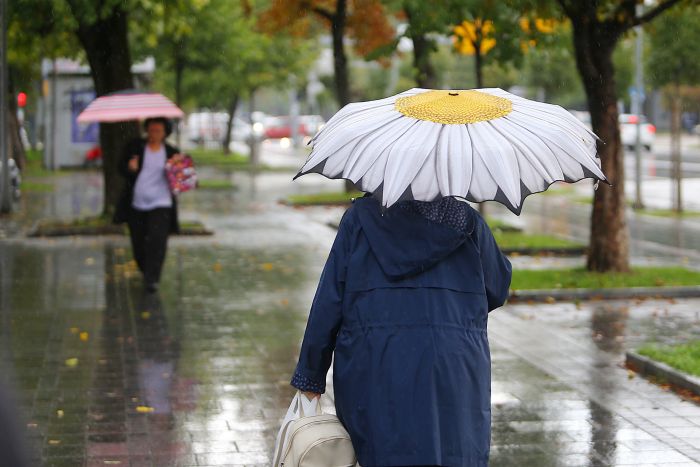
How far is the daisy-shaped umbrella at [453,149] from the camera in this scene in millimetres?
3438

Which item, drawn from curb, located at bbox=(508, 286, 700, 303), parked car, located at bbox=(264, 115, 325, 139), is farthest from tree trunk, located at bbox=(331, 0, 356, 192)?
parked car, located at bbox=(264, 115, 325, 139)

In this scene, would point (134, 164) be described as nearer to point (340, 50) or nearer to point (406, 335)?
point (406, 335)

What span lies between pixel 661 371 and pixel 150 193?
5340 millimetres

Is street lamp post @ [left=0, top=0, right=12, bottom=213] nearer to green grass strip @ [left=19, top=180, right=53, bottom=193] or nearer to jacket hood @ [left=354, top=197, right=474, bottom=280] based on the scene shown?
green grass strip @ [left=19, top=180, right=53, bottom=193]

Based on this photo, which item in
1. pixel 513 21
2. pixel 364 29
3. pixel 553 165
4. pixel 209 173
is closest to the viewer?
pixel 553 165

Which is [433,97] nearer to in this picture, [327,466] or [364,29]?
[327,466]

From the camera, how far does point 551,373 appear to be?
7762mm

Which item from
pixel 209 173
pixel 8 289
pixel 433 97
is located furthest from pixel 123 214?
pixel 209 173

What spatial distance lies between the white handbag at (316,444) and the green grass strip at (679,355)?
4.32 metres

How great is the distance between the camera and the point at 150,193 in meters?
11.0

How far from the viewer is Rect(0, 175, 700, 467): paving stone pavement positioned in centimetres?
600

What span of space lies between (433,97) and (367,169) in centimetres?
46

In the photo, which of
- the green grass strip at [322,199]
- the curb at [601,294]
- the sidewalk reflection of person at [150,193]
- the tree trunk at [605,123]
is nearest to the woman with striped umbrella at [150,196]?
the sidewalk reflection of person at [150,193]

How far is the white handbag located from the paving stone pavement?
7.43 ft
